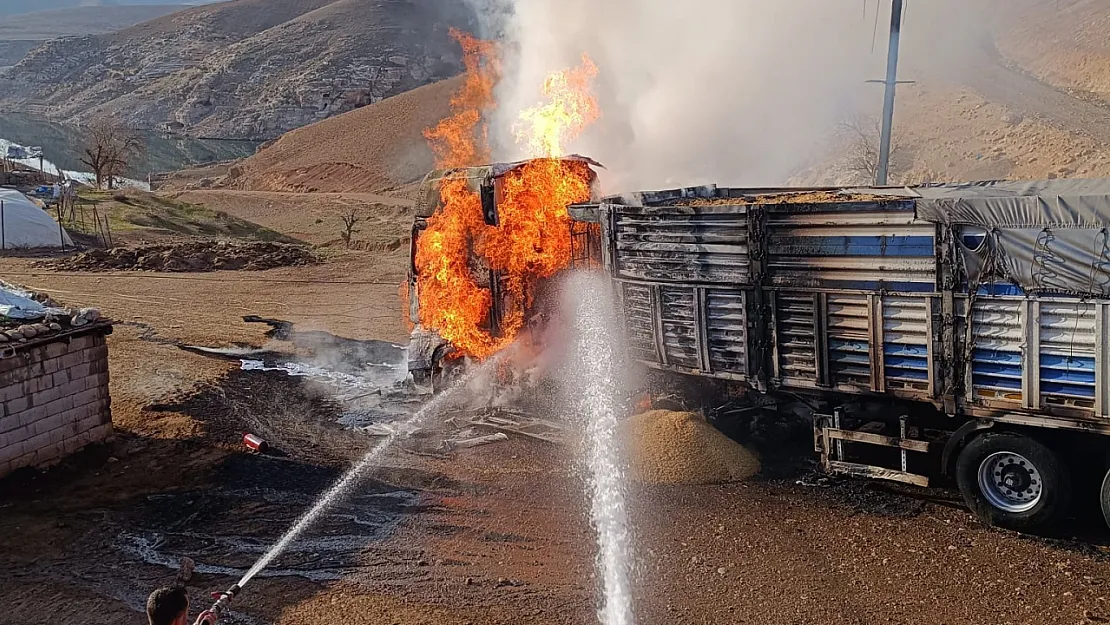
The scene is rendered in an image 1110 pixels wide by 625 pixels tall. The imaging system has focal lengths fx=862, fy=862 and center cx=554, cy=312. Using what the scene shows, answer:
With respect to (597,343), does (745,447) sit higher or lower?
lower

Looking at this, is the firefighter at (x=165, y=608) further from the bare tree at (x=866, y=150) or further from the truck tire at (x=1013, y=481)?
the bare tree at (x=866, y=150)

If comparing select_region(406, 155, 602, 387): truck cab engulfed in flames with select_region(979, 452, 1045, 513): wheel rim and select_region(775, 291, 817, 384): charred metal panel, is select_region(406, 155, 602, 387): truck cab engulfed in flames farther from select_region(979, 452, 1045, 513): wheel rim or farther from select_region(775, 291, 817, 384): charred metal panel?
select_region(979, 452, 1045, 513): wheel rim

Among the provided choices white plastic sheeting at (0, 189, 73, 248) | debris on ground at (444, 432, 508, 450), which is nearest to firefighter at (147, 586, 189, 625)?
debris on ground at (444, 432, 508, 450)

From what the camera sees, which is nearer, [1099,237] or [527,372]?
[1099,237]

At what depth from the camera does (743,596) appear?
6914 mm

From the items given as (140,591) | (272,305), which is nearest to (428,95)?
(272,305)

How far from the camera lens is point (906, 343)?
809 cm

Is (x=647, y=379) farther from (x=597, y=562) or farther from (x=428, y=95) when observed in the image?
(x=428, y=95)

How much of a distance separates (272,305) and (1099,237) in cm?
1794

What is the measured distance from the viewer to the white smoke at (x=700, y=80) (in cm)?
3338

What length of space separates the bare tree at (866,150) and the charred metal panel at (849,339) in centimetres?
2173

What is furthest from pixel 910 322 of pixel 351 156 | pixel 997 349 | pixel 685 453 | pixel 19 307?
pixel 351 156

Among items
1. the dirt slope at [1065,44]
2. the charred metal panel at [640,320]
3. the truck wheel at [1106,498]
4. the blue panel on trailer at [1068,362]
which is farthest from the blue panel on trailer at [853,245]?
the dirt slope at [1065,44]

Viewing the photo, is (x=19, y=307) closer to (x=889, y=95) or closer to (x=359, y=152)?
(x=889, y=95)
